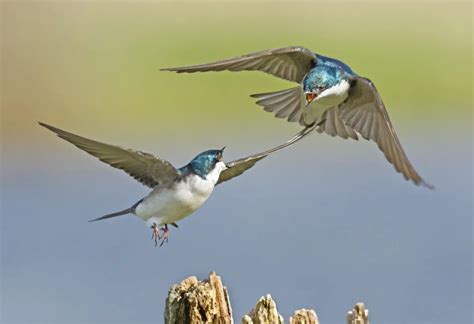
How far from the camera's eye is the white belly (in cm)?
464

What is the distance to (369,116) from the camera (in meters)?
5.25

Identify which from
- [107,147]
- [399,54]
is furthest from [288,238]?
[399,54]

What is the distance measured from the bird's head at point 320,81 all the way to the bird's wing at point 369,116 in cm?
11

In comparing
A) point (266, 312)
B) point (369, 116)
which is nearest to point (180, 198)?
point (266, 312)

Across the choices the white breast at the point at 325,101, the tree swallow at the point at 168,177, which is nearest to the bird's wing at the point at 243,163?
the tree swallow at the point at 168,177

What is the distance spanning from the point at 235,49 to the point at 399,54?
1.79 m

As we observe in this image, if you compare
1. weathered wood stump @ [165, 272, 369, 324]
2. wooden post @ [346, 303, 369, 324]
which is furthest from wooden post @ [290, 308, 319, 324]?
wooden post @ [346, 303, 369, 324]

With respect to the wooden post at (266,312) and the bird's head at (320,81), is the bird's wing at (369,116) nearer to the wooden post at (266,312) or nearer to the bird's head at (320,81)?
the bird's head at (320,81)

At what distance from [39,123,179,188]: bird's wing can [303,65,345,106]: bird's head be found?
671 millimetres

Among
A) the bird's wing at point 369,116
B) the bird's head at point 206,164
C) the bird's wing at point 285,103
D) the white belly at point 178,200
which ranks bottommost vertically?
the white belly at point 178,200

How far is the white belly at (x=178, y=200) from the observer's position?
183 inches

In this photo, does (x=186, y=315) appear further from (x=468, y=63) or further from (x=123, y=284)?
(x=468, y=63)

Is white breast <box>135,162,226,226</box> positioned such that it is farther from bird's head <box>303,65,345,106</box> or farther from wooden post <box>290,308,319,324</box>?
wooden post <box>290,308,319,324</box>

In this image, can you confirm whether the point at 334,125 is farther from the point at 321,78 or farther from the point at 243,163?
the point at 243,163
